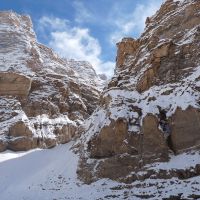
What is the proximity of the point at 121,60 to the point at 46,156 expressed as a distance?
52.0ft

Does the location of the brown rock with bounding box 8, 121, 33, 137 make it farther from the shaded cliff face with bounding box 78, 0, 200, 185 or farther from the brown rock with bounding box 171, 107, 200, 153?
the brown rock with bounding box 171, 107, 200, 153

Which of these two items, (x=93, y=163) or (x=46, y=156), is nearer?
(x=93, y=163)

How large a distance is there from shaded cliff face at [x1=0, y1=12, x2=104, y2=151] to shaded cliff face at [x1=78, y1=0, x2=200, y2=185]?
14947 millimetres

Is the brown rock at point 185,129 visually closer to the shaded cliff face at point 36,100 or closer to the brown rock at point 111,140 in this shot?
the brown rock at point 111,140

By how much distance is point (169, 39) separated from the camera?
42.5m

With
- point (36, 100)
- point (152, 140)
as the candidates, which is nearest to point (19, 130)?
point (36, 100)

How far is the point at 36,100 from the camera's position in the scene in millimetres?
66125

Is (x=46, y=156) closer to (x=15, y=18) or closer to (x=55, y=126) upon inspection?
(x=55, y=126)

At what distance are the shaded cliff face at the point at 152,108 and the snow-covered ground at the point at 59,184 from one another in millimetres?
1200

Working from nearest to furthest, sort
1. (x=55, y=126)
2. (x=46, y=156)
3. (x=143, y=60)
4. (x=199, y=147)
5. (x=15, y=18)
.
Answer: (x=199, y=147) < (x=143, y=60) < (x=46, y=156) < (x=55, y=126) < (x=15, y=18)

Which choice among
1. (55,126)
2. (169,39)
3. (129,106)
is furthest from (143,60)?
(55,126)

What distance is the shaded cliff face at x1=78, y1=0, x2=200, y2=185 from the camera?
34344mm

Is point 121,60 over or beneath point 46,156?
over

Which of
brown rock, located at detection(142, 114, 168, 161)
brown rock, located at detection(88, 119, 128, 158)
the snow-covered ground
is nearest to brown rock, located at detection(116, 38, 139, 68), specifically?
the snow-covered ground
